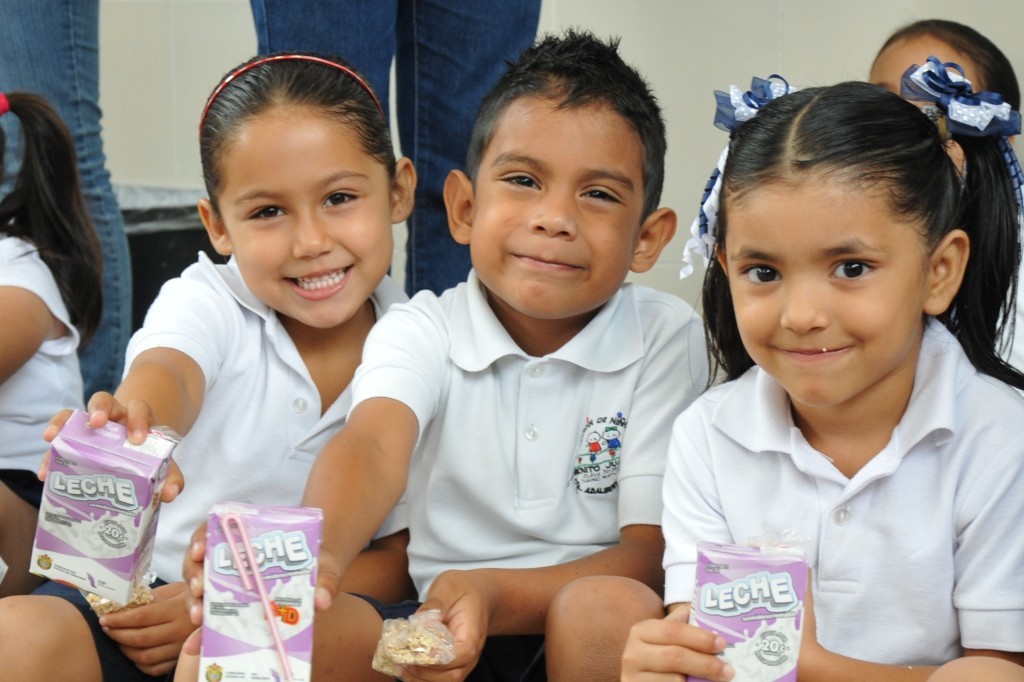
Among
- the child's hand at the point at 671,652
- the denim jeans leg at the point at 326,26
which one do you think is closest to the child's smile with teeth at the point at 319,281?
the denim jeans leg at the point at 326,26

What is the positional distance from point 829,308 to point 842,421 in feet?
0.56

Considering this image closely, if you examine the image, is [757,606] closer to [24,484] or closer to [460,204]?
[460,204]

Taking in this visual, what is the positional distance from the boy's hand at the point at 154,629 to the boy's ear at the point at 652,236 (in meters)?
0.77

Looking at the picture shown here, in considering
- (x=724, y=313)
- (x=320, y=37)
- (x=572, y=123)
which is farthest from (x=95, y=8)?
(x=724, y=313)

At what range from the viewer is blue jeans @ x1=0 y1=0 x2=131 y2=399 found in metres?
2.22

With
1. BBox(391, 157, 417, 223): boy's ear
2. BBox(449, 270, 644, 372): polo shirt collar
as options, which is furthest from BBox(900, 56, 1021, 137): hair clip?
BBox(391, 157, 417, 223): boy's ear

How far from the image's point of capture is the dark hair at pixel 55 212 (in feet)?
6.83

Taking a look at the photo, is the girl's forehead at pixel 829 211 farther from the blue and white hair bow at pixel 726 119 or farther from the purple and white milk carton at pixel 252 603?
the purple and white milk carton at pixel 252 603

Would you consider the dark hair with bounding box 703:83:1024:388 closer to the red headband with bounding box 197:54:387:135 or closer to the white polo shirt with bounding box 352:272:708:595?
the white polo shirt with bounding box 352:272:708:595

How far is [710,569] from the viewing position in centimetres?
122

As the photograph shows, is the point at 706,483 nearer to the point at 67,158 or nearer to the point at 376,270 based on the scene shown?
the point at 376,270

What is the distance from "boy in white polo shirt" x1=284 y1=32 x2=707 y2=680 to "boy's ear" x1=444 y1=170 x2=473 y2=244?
0.05 meters

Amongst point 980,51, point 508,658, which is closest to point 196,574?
point 508,658

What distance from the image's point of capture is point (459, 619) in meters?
1.46
